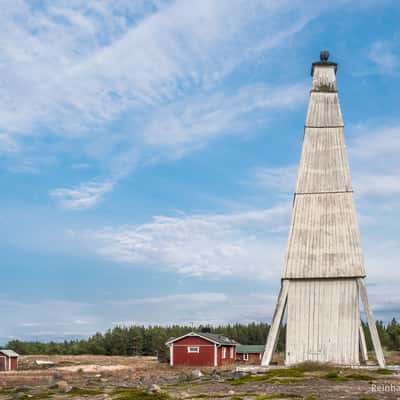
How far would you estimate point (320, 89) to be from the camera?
32.2m

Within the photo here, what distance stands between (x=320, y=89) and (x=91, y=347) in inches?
2705

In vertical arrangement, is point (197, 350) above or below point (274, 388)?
above

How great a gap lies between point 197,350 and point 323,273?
2921 cm

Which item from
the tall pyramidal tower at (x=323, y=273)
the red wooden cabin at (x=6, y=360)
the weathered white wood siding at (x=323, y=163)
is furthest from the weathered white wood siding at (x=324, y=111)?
the red wooden cabin at (x=6, y=360)

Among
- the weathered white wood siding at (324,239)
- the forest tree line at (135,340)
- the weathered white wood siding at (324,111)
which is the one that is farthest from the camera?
the forest tree line at (135,340)

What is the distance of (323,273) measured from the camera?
1150 inches

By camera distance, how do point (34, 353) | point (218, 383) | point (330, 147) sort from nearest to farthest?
point (218, 383) < point (330, 147) < point (34, 353)

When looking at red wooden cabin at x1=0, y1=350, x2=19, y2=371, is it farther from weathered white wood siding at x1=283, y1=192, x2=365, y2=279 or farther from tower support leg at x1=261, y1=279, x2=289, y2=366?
weathered white wood siding at x1=283, y1=192, x2=365, y2=279

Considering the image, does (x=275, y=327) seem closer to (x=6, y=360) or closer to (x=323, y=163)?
(x=323, y=163)

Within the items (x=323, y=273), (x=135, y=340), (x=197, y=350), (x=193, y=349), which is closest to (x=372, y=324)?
(x=323, y=273)

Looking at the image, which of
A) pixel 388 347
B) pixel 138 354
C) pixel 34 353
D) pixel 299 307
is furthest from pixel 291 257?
pixel 34 353

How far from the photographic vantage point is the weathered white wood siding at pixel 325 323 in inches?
1136

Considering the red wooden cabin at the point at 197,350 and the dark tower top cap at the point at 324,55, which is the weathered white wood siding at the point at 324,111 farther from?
the red wooden cabin at the point at 197,350

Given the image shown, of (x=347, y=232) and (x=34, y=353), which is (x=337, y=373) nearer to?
(x=347, y=232)
